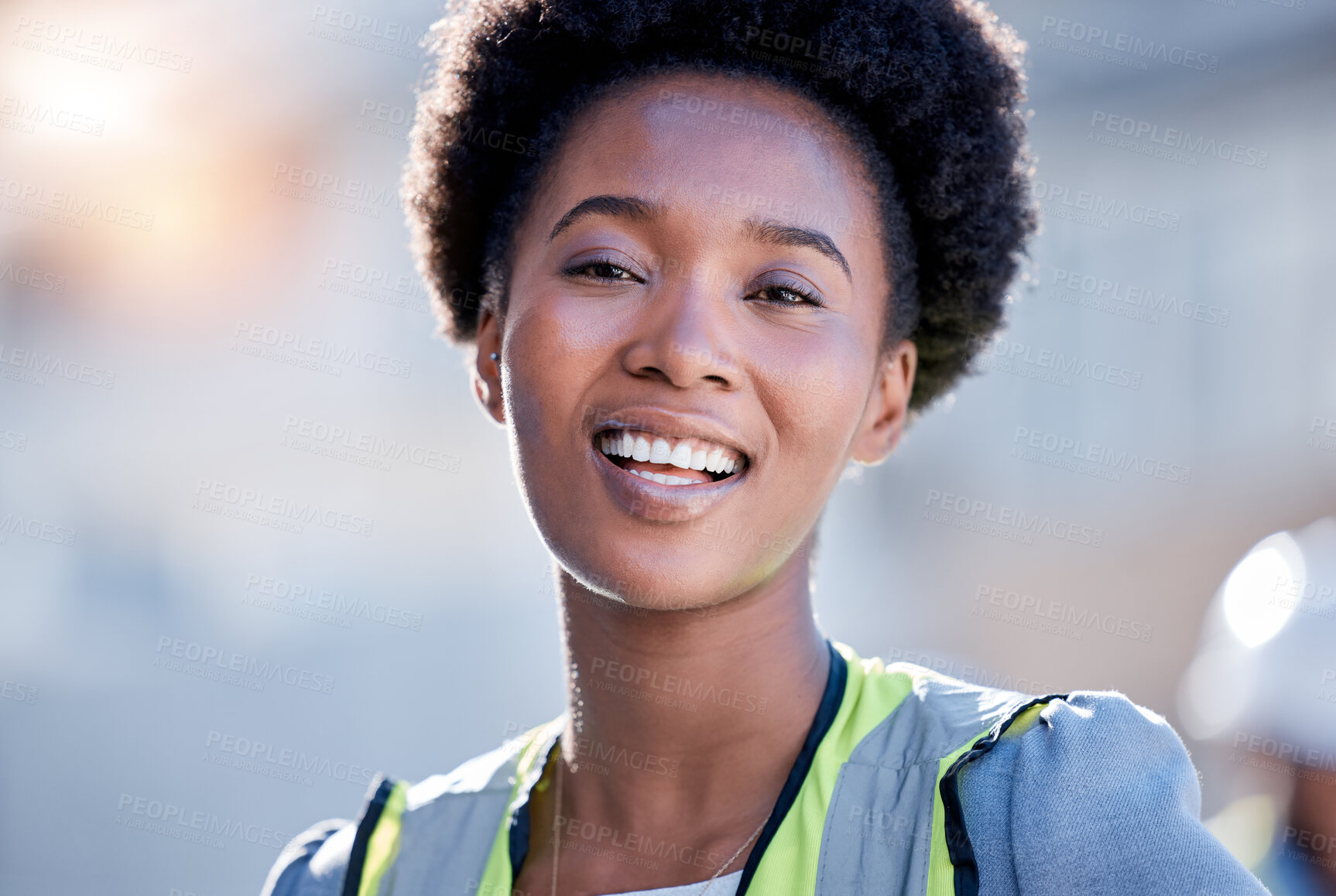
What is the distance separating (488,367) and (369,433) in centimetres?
447

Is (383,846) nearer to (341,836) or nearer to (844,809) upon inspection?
(341,836)

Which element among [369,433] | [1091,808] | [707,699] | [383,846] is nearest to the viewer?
[1091,808]

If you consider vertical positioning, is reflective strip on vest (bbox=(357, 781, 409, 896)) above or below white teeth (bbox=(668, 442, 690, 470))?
below

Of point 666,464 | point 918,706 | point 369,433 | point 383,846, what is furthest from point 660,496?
point 369,433

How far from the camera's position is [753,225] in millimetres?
1782

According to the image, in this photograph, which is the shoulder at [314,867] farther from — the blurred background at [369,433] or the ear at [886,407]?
the blurred background at [369,433]

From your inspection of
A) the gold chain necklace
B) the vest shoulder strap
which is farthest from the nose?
the vest shoulder strap

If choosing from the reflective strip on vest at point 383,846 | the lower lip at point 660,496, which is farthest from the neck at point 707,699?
the reflective strip on vest at point 383,846

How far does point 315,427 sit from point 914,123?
4.83 meters

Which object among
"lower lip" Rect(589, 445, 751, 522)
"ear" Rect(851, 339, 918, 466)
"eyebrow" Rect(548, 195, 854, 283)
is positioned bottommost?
"lower lip" Rect(589, 445, 751, 522)

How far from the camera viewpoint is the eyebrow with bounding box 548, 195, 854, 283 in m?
1.79

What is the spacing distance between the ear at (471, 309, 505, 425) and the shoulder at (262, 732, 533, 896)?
2.11 ft

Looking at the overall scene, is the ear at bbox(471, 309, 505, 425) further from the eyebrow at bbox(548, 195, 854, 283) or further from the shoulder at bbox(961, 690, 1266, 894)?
the shoulder at bbox(961, 690, 1266, 894)

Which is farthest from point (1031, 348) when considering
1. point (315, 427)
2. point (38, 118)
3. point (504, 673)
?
point (38, 118)
